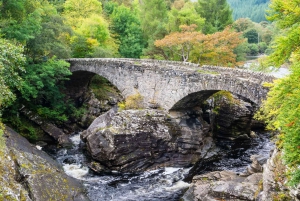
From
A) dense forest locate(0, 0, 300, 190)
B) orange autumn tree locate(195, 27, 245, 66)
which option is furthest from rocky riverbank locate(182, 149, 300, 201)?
orange autumn tree locate(195, 27, 245, 66)

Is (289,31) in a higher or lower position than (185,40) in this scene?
lower

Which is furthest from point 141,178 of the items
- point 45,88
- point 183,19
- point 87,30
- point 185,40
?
point 183,19

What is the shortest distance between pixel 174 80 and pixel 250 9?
147 meters

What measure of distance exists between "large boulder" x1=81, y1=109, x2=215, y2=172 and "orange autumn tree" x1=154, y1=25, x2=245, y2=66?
807 centimetres

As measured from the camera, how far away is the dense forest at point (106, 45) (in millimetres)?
8984

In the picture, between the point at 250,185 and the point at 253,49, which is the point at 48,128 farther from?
the point at 253,49

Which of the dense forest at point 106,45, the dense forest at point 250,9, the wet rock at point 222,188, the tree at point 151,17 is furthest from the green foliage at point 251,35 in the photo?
the dense forest at point 250,9

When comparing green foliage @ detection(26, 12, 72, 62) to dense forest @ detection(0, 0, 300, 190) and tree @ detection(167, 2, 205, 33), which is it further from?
tree @ detection(167, 2, 205, 33)

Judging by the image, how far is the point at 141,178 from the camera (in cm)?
1897

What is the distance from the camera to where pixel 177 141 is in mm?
20969

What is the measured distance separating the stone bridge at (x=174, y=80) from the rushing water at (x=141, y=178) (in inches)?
195

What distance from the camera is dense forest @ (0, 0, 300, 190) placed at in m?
8.98

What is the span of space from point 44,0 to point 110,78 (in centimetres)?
957

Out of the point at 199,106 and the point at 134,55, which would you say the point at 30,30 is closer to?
the point at 199,106
